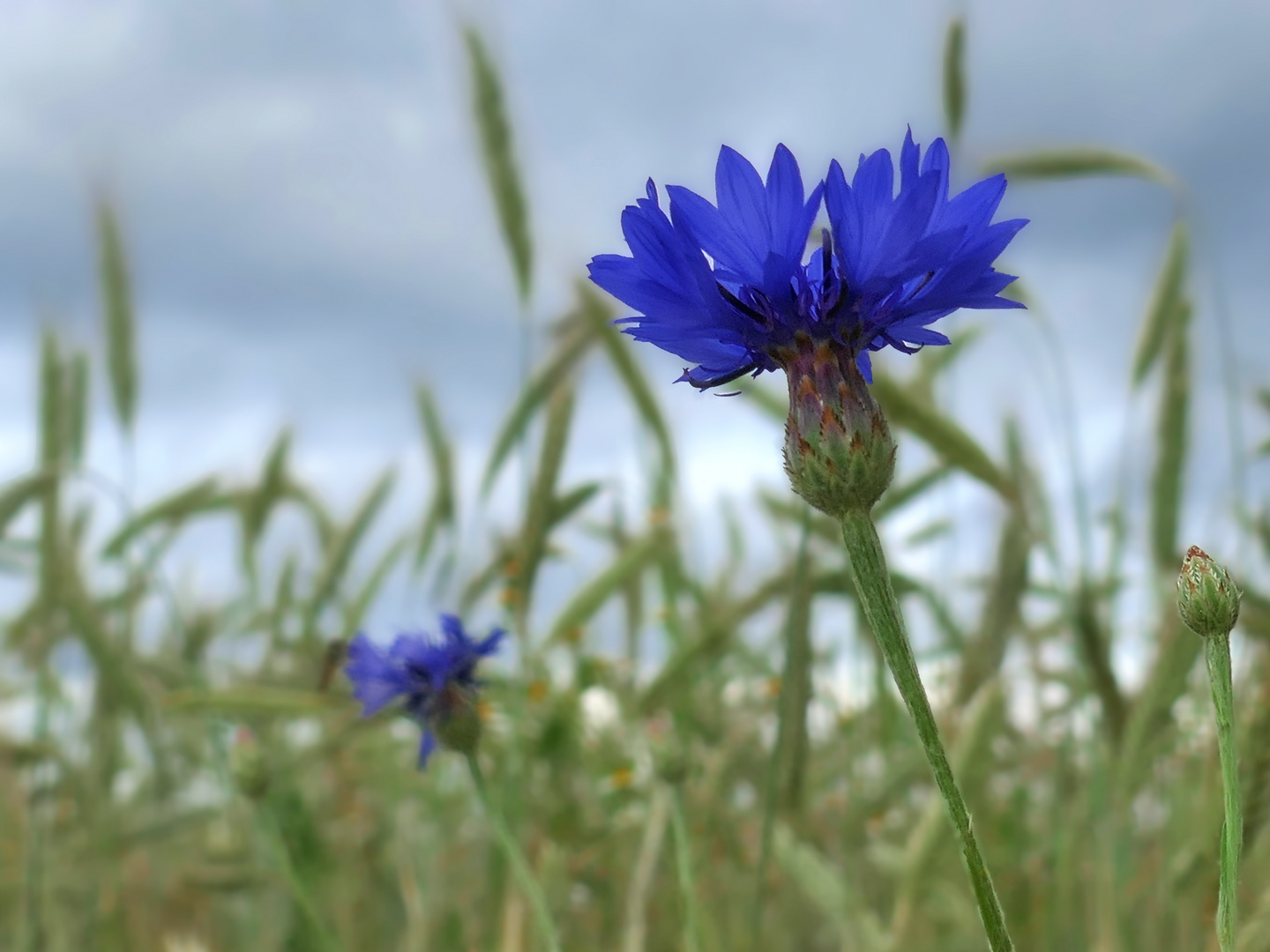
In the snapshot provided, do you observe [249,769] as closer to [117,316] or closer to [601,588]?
[601,588]

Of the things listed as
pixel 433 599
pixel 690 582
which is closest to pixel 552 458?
pixel 690 582

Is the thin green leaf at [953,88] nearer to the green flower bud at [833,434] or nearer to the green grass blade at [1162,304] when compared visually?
the green grass blade at [1162,304]

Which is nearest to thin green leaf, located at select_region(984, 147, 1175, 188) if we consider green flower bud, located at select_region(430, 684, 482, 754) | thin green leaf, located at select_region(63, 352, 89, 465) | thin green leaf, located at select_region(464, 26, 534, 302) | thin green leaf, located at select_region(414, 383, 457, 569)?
thin green leaf, located at select_region(464, 26, 534, 302)

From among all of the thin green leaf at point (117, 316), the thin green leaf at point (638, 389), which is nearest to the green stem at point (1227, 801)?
the thin green leaf at point (638, 389)

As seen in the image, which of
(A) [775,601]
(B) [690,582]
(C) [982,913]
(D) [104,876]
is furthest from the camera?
(D) [104,876]

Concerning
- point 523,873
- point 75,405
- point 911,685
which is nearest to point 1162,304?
point 523,873

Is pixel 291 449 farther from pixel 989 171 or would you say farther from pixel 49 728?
A: pixel 989 171

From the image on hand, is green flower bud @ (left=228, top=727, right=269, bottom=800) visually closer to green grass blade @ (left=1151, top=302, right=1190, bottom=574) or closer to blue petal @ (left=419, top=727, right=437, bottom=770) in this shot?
blue petal @ (left=419, top=727, right=437, bottom=770)
